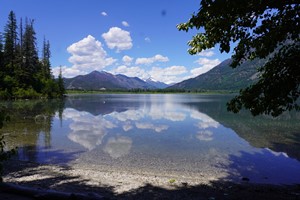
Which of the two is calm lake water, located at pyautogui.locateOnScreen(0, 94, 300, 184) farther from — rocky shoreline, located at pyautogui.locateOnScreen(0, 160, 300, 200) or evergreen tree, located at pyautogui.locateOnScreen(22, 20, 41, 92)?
evergreen tree, located at pyautogui.locateOnScreen(22, 20, 41, 92)

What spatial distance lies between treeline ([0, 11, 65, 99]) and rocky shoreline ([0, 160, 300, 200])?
273 feet

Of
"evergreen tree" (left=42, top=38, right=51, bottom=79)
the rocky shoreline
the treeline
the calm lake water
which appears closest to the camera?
the rocky shoreline

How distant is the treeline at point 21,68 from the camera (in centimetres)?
9569

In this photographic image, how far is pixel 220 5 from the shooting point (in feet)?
28.2

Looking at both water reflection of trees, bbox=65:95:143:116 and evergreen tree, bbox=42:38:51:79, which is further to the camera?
evergreen tree, bbox=42:38:51:79

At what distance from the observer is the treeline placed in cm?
9569

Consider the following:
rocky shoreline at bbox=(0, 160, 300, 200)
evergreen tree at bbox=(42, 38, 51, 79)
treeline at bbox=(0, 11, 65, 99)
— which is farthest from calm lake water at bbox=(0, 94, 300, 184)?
evergreen tree at bbox=(42, 38, 51, 79)

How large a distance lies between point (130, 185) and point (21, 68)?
10060 centimetres

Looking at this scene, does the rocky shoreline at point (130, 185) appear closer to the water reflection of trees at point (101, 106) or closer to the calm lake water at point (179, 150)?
the calm lake water at point (179, 150)

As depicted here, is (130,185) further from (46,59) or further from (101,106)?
(46,59)

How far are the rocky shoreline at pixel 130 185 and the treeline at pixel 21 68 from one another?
83.1 meters

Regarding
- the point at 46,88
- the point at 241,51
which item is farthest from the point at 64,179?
the point at 46,88

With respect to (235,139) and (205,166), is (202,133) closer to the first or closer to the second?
(235,139)

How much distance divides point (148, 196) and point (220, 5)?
806 centimetres
